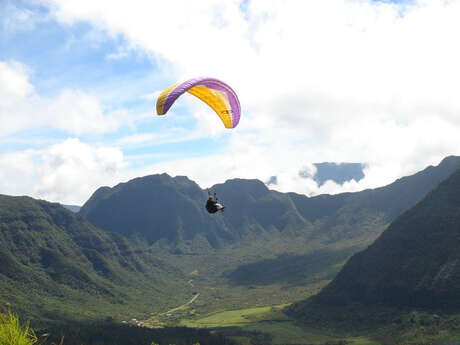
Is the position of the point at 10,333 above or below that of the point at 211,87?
below

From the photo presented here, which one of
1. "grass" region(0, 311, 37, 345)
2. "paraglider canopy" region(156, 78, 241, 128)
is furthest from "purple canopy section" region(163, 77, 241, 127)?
"grass" region(0, 311, 37, 345)

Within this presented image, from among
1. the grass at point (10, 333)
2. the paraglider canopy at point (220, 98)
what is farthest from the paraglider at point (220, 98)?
the grass at point (10, 333)

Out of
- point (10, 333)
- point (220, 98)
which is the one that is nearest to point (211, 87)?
point (220, 98)

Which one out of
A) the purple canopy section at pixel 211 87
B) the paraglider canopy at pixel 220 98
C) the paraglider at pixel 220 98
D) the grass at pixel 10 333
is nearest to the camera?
the grass at pixel 10 333

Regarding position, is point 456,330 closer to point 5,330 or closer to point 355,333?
point 355,333

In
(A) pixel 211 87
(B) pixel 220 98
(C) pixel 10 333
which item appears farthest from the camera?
(B) pixel 220 98

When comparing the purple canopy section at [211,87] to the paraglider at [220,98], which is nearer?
the purple canopy section at [211,87]

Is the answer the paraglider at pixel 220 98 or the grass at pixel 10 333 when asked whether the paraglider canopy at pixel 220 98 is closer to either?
the paraglider at pixel 220 98

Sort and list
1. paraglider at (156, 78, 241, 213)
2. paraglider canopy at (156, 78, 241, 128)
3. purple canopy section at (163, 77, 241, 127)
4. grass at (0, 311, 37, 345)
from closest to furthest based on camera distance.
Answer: grass at (0, 311, 37, 345)
purple canopy section at (163, 77, 241, 127)
paraglider at (156, 78, 241, 213)
paraglider canopy at (156, 78, 241, 128)

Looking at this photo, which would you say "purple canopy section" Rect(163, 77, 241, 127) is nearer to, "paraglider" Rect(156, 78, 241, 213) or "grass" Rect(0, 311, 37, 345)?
"paraglider" Rect(156, 78, 241, 213)

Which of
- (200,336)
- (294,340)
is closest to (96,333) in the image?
(200,336)

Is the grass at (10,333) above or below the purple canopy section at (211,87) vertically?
below

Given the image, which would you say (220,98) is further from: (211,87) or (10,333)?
(10,333)
